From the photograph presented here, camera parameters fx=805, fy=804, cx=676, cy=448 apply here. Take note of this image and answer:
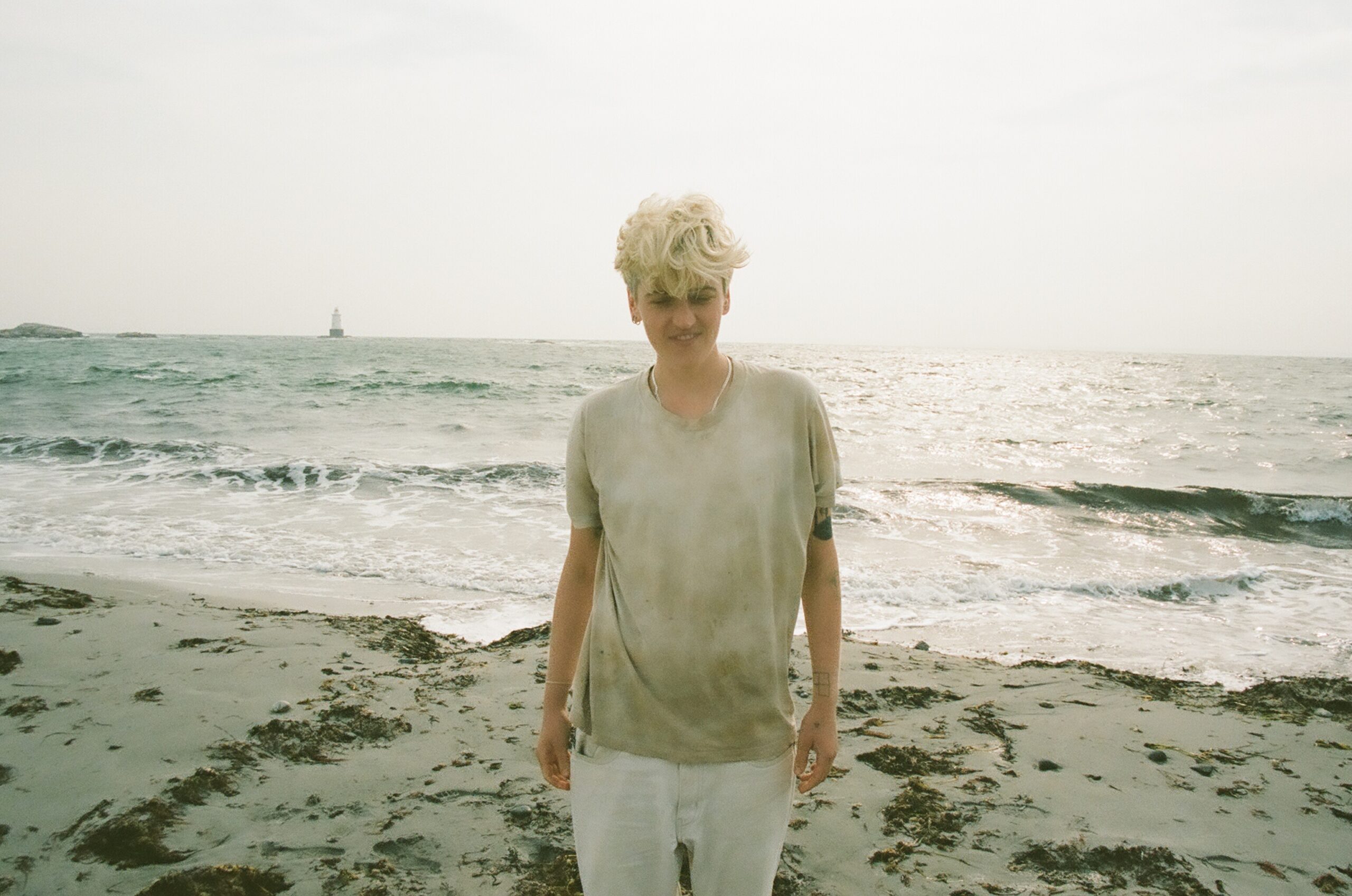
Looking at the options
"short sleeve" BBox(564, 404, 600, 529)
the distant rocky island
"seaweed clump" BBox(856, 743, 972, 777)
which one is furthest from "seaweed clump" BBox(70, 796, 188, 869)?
the distant rocky island

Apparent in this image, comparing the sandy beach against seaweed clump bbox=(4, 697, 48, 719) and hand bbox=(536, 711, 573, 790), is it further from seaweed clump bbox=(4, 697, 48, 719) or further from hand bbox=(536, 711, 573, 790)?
hand bbox=(536, 711, 573, 790)

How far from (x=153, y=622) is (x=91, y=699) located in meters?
1.39

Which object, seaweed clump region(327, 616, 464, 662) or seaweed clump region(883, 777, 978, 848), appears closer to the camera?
seaweed clump region(883, 777, 978, 848)

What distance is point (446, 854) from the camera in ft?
9.56

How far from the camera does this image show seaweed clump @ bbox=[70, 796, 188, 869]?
9.02ft

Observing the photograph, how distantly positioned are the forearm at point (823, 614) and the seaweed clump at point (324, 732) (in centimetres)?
263

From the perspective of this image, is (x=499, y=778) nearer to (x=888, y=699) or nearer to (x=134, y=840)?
(x=134, y=840)

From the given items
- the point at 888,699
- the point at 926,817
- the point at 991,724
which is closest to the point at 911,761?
the point at 926,817

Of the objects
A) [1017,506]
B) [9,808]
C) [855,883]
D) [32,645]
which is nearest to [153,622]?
[32,645]

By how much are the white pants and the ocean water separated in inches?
184

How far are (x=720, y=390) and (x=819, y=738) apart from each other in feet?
2.67

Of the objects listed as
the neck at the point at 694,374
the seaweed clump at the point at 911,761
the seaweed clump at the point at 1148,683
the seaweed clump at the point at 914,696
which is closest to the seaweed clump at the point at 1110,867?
the seaweed clump at the point at 911,761

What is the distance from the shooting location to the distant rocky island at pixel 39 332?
89.5 m

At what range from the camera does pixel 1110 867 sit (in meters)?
2.90
